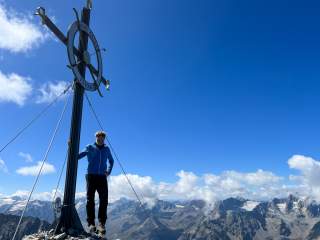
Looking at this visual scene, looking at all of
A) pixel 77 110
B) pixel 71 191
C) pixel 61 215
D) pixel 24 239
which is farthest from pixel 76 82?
pixel 24 239

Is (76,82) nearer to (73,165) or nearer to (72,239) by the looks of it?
(73,165)

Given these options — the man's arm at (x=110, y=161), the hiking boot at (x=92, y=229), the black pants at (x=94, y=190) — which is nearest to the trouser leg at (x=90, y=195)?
the black pants at (x=94, y=190)

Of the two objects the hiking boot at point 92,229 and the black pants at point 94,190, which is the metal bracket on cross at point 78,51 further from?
the hiking boot at point 92,229

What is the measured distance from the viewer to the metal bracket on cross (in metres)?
15.1

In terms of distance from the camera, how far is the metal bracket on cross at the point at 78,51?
1508 cm

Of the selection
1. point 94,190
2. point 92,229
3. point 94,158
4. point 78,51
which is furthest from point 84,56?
point 92,229

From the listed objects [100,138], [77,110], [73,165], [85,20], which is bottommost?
[73,165]

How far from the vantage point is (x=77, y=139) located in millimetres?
15500

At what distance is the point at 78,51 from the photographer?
1667 centimetres

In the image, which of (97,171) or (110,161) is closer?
(97,171)

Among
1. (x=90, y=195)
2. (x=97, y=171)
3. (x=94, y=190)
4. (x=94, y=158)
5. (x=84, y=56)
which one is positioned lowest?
(x=90, y=195)

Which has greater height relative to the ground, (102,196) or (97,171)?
(97,171)

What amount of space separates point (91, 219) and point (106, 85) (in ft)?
24.6

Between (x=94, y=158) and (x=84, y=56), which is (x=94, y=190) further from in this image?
(x=84, y=56)
